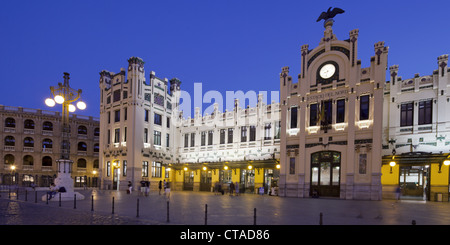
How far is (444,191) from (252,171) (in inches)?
707

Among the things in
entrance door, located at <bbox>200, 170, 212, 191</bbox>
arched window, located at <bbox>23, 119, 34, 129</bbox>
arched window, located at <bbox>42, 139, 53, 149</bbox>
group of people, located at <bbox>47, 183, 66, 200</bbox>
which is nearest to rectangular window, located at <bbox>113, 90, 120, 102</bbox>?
entrance door, located at <bbox>200, 170, 212, 191</bbox>

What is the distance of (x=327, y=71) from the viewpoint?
93.7ft

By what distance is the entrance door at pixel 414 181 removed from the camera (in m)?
25.1

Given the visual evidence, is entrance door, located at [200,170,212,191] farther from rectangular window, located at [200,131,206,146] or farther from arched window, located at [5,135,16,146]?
arched window, located at [5,135,16,146]

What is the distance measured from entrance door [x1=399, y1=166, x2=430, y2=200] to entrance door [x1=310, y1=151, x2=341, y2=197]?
5339mm

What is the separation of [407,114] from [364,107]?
11.8ft

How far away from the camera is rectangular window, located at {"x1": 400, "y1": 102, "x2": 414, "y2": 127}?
25.5 metres

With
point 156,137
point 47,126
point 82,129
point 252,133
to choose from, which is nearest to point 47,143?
point 47,126

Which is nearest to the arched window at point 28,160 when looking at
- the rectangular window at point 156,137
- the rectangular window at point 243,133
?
the rectangular window at point 156,137

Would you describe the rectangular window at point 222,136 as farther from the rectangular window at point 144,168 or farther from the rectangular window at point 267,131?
the rectangular window at point 144,168

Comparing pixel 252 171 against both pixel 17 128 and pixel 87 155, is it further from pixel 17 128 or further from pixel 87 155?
pixel 17 128

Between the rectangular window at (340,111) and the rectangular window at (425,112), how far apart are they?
19.7 feet

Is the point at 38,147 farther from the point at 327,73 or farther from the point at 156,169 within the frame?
the point at 327,73
